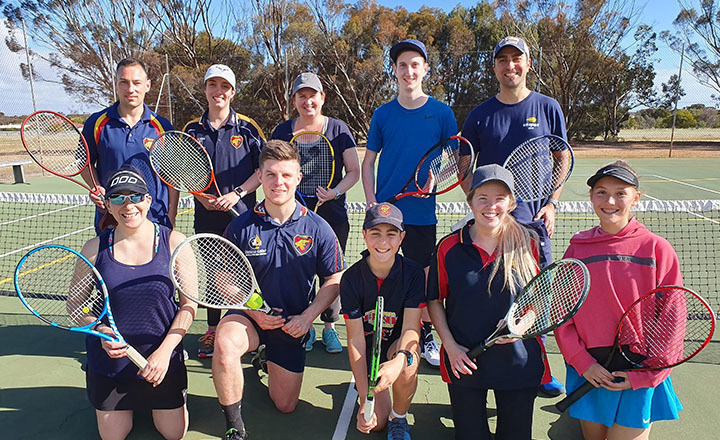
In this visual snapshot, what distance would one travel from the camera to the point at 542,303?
7.61ft

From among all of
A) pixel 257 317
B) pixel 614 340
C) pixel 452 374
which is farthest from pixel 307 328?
pixel 614 340

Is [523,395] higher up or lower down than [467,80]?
lower down

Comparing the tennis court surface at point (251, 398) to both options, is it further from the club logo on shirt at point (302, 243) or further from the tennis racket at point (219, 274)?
the club logo on shirt at point (302, 243)

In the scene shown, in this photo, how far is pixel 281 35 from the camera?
23859 millimetres

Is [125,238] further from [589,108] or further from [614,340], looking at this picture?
[589,108]

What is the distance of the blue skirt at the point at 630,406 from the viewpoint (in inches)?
89.4

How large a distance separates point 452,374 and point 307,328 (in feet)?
2.76

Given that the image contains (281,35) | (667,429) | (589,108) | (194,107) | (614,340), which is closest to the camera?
(614,340)

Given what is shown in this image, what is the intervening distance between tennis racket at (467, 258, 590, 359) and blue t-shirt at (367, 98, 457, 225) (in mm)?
1242

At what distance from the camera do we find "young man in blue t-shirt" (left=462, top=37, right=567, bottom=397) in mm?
3076

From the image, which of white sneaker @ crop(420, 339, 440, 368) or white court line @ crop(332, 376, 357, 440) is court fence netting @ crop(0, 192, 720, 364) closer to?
white sneaker @ crop(420, 339, 440, 368)

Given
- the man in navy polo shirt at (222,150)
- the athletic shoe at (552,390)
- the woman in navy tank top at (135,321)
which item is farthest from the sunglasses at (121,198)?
the athletic shoe at (552,390)

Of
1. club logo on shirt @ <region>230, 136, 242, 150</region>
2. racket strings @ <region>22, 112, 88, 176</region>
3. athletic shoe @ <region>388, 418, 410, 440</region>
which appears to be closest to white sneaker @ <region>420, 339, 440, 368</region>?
athletic shoe @ <region>388, 418, 410, 440</region>

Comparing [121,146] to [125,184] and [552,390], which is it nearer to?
[125,184]
